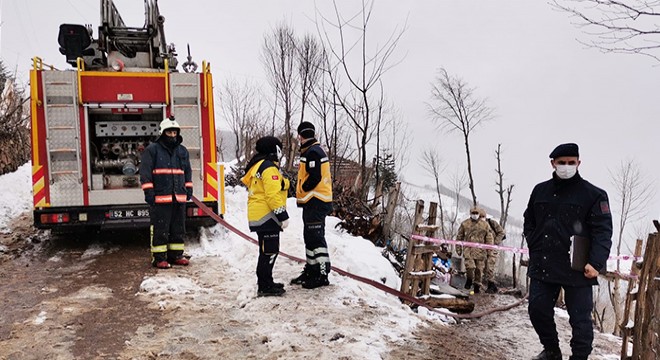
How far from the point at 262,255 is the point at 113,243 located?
4.20 metres

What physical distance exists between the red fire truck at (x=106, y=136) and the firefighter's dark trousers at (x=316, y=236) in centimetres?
287

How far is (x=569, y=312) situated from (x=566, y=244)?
Answer: 584 millimetres

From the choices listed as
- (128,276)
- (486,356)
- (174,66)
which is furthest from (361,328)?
(174,66)

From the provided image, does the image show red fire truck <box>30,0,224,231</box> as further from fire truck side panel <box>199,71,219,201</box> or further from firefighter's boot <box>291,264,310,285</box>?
firefighter's boot <box>291,264,310,285</box>

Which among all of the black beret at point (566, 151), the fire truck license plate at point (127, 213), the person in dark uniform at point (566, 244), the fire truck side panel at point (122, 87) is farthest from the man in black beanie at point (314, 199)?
the fire truck license plate at point (127, 213)

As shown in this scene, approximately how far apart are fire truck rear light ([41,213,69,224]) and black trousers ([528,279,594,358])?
21.8 feet

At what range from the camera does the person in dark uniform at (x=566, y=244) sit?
3.72 metres

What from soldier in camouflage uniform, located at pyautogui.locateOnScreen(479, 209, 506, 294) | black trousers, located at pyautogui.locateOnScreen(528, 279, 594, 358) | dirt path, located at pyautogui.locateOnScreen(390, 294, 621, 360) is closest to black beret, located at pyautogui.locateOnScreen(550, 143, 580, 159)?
black trousers, located at pyautogui.locateOnScreen(528, 279, 594, 358)

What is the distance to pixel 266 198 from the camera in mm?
4891

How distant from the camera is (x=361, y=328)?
4141 millimetres

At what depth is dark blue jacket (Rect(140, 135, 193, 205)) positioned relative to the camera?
6051 mm

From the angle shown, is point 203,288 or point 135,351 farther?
point 203,288

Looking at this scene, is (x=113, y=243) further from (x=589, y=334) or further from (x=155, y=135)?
(x=589, y=334)

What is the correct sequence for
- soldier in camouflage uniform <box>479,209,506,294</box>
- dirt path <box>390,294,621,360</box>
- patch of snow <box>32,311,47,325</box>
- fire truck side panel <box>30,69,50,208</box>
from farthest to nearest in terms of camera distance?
soldier in camouflage uniform <box>479,209,506,294</box>, fire truck side panel <box>30,69,50,208</box>, patch of snow <box>32,311,47,325</box>, dirt path <box>390,294,621,360</box>
